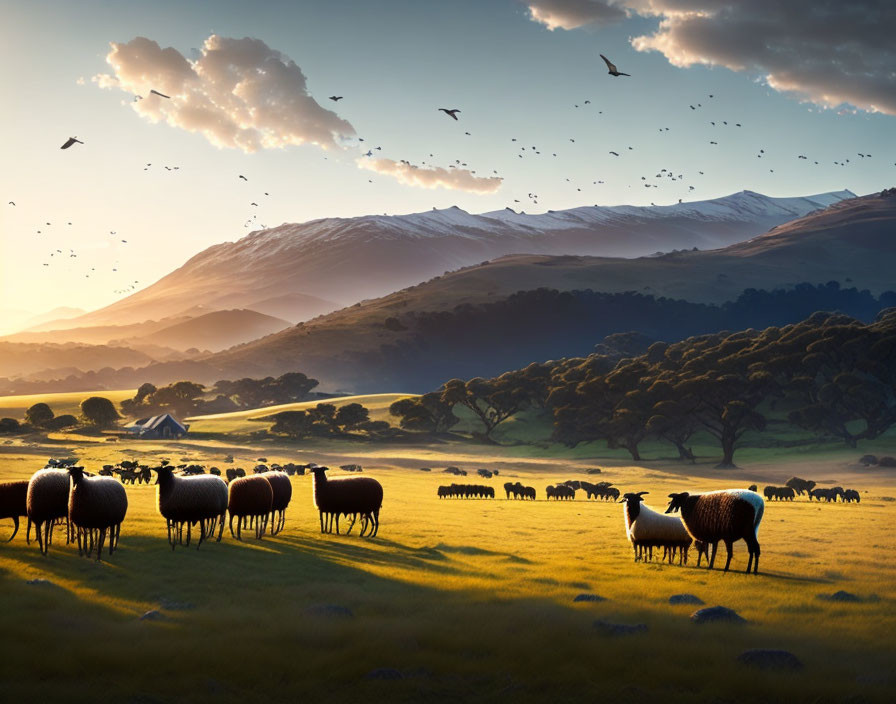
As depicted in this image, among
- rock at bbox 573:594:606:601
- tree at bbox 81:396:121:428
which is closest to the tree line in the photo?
tree at bbox 81:396:121:428

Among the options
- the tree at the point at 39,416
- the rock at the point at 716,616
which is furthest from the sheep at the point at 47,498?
the tree at the point at 39,416

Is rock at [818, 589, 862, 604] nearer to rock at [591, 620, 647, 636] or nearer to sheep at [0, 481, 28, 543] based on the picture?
rock at [591, 620, 647, 636]

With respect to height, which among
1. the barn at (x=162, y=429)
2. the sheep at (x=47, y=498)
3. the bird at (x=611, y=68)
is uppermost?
the bird at (x=611, y=68)

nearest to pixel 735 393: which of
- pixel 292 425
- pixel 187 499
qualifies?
pixel 292 425

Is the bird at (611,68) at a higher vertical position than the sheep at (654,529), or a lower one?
higher

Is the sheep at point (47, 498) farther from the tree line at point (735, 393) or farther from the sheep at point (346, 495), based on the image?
the tree line at point (735, 393)

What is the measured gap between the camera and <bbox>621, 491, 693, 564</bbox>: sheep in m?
24.5

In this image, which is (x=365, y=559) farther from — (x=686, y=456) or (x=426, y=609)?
(x=686, y=456)

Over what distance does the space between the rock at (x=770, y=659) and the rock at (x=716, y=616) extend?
265 centimetres

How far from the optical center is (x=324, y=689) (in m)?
12.2

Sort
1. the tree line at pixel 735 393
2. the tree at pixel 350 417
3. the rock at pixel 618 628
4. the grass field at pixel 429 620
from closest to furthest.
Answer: the grass field at pixel 429 620 < the rock at pixel 618 628 < the tree line at pixel 735 393 < the tree at pixel 350 417

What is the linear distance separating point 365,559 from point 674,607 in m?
10.2

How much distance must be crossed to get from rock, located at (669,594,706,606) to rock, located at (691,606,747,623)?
1.65 meters

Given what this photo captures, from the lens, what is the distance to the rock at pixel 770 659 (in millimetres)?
13062
